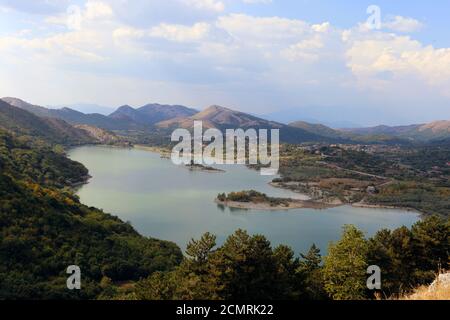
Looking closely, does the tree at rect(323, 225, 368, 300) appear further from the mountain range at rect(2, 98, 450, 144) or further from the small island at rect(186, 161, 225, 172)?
the mountain range at rect(2, 98, 450, 144)

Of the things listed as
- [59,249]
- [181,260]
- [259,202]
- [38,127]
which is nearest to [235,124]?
[38,127]

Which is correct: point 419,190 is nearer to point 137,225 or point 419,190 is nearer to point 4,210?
point 137,225

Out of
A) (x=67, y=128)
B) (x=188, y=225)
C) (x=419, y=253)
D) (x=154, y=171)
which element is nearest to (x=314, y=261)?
(x=419, y=253)

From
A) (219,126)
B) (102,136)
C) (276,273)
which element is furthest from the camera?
(219,126)

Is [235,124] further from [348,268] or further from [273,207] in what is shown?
[348,268]
